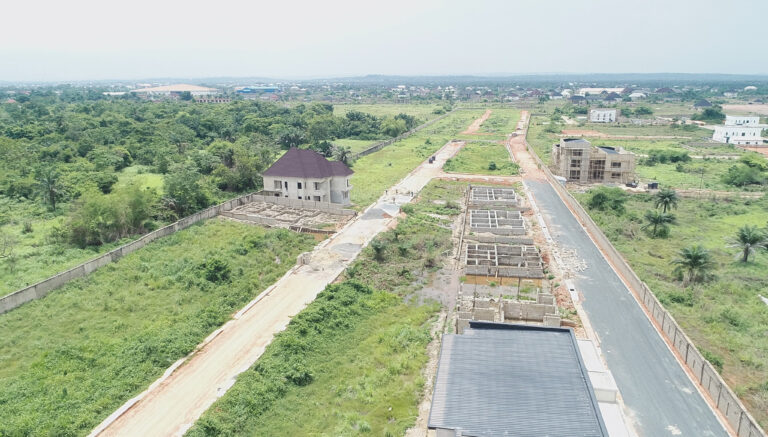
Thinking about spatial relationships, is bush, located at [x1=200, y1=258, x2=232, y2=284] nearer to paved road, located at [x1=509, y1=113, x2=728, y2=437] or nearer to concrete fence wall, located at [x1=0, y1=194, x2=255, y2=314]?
concrete fence wall, located at [x1=0, y1=194, x2=255, y2=314]

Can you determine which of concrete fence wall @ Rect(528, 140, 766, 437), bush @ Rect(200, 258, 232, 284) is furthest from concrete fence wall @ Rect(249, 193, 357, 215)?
concrete fence wall @ Rect(528, 140, 766, 437)

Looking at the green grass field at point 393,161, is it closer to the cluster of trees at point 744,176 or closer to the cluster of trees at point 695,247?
the cluster of trees at point 695,247

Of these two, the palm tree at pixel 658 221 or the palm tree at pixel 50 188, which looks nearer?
the palm tree at pixel 658 221

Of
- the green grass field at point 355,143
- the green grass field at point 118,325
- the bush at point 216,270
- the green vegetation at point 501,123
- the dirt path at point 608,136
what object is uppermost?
the green vegetation at point 501,123

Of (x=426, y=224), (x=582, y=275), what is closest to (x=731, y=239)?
(x=582, y=275)

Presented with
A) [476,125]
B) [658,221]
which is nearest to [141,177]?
[658,221]

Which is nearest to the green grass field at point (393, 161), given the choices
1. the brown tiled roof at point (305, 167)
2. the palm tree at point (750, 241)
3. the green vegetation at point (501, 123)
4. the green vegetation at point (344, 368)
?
the brown tiled roof at point (305, 167)

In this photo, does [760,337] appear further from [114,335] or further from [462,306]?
[114,335]
